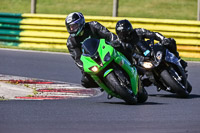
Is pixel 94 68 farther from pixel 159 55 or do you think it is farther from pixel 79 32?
pixel 159 55

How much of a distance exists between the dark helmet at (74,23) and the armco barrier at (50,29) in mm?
6389

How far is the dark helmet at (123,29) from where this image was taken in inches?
405

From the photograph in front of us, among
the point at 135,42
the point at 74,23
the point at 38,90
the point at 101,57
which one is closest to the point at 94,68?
the point at 101,57

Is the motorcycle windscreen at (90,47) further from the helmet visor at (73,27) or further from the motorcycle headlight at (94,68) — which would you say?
the helmet visor at (73,27)

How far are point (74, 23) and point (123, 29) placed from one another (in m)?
0.83

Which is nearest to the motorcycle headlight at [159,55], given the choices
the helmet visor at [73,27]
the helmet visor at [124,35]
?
the helmet visor at [124,35]

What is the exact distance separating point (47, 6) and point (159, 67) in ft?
45.9

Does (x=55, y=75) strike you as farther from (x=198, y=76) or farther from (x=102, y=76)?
(x=102, y=76)

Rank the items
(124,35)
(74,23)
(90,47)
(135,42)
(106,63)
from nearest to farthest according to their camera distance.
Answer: (106,63) → (90,47) → (74,23) → (124,35) → (135,42)

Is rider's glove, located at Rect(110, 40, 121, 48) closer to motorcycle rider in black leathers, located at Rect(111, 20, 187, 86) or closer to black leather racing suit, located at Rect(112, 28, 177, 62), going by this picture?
motorcycle rider in black leathers, located at Rect(111, 20, 187, 86)

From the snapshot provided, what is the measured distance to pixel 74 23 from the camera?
10.1 metres

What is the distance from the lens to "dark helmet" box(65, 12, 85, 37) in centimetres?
1012

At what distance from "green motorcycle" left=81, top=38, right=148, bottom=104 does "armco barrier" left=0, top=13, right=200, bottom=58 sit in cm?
705

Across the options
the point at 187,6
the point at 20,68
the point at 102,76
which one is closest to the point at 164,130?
the point at 102,76
